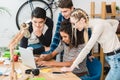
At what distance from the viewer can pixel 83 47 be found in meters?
2.63

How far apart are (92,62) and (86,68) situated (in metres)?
0.12

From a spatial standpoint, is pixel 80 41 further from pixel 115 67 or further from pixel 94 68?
pixel 115 67

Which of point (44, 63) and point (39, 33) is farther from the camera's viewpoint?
point (39, 33)

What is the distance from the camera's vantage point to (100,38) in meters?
2.55

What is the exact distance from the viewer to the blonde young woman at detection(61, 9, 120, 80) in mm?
2447

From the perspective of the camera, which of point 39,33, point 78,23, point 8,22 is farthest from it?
point 8,22

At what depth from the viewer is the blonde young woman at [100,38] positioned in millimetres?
2447

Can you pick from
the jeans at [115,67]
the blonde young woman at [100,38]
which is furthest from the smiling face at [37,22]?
the jeans at [115,67]

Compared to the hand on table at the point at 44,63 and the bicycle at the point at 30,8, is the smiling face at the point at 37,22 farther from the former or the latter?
the bicycle at the point at 30,8

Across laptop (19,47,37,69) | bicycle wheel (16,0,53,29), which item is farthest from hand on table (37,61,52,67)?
bicycle wheel (16,0,53,29)

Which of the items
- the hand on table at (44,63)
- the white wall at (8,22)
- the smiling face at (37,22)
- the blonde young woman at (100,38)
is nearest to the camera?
the blonde young woman at (100,38)

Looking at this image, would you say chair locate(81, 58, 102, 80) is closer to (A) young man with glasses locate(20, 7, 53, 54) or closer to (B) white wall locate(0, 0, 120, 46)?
(A) young man with glasses locate(20, 7, 53, 54)

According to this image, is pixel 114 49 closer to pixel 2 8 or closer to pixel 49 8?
pixel 49 8

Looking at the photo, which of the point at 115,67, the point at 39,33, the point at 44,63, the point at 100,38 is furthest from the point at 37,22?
the point at 115,67
